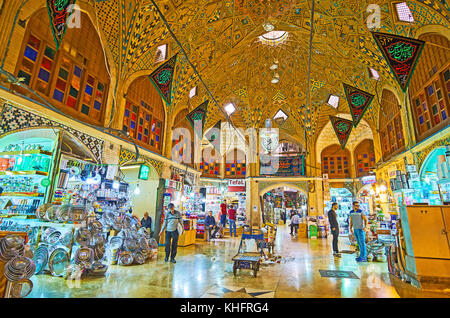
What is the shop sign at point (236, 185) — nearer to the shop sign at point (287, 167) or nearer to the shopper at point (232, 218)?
the shop sign at point (287, 167)

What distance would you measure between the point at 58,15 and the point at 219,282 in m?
6.77

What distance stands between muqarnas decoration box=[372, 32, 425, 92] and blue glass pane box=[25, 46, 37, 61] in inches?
356

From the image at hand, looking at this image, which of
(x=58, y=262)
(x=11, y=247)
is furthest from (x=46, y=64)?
(x=11, y=247)

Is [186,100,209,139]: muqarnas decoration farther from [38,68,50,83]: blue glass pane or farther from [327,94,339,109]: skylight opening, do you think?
[327,94,339,109]: skylight opening

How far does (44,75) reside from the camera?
5867 mm

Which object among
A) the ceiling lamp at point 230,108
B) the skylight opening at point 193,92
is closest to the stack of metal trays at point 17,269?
the skylight opening at point 193,92

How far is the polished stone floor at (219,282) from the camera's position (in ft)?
11.5

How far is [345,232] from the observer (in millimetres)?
15164

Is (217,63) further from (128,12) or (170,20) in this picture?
(128,12)

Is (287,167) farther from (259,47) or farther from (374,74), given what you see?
(259,47)

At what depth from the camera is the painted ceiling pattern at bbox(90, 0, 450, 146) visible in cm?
806

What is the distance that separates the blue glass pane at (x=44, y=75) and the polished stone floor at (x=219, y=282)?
464 cm
